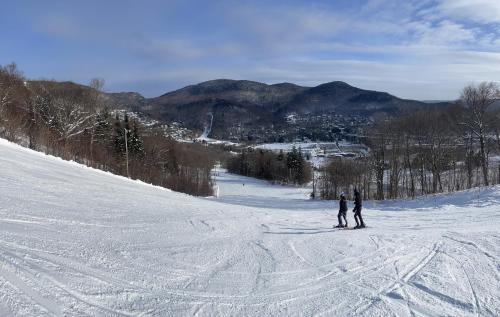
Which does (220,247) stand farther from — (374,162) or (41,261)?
(374,162)

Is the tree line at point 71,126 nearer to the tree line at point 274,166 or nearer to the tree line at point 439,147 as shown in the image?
the tree line at point 439,147

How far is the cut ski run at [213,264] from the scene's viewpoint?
7.19 metres

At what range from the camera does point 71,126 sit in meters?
43.7

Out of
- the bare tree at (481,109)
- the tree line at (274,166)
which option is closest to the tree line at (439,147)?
the bare tree at (481,109)

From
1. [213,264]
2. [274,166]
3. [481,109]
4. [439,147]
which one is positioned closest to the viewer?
[213,264]

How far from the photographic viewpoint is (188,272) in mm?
9164

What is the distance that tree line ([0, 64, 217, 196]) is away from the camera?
1216 inches

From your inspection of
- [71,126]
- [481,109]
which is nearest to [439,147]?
[481,109]

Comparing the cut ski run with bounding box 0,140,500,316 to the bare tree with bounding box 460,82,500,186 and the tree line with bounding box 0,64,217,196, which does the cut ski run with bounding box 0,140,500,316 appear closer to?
the tree line with bounding box 0,64,217,196

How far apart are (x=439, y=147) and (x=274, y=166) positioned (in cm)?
6670

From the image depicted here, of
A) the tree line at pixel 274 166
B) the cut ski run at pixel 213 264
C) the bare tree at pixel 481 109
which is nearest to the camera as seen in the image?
the cut ski run at pixel 213 264

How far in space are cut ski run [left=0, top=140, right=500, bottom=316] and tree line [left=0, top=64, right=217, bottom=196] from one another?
15037 millimetres

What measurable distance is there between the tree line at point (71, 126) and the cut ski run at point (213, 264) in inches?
592

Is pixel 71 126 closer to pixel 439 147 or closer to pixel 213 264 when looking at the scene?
pixel 213 264
